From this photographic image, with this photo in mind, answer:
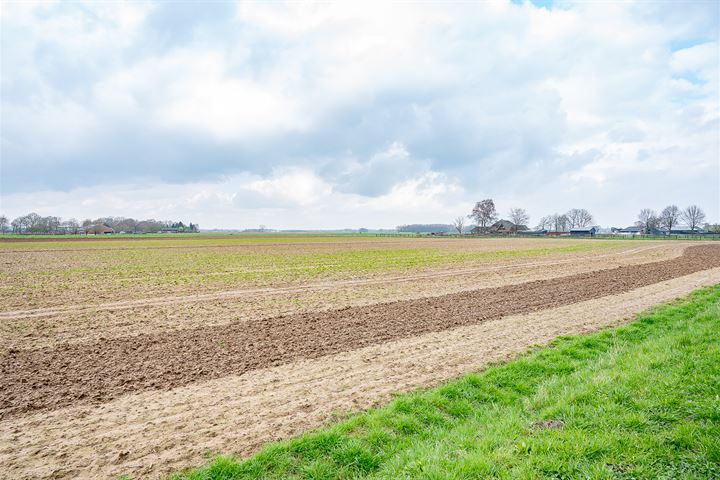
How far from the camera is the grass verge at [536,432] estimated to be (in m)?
4.38

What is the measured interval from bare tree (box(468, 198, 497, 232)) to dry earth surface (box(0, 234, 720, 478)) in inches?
5706

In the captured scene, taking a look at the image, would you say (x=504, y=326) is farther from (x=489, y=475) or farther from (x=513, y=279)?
(x=513, y=279)

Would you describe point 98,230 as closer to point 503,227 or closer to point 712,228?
point 503,227

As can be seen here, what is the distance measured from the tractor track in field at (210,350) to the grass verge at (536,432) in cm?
360

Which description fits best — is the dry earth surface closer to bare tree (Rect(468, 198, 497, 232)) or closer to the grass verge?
the grass verge

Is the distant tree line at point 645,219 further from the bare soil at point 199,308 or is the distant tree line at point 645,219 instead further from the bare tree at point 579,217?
the bare soil at point 199,308

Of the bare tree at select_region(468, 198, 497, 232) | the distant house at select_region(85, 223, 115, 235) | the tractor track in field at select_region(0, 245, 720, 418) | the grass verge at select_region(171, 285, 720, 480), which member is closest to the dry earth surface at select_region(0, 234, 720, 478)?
the tractor track in field at select_region(0, 245, 720, 418)

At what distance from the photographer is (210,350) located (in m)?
9.72

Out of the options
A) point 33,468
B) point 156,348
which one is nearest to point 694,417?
point 33,468

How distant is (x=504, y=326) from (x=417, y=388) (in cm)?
575

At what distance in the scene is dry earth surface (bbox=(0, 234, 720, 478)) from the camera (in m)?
5.66

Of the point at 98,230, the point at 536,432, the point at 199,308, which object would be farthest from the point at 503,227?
the point at 98,230

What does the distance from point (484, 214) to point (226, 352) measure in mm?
162773

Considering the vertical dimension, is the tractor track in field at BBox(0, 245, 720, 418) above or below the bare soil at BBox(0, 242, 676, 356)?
below
